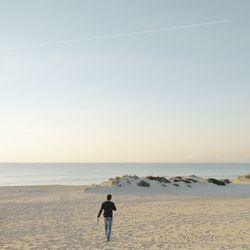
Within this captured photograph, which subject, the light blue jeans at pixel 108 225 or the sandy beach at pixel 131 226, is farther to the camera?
the light blue jeans at pixel 108 225

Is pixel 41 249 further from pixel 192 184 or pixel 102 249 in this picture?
pixel 192 184

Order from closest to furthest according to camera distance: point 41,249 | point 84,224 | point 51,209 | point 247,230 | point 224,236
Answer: point 41,249, point 224,236, point 247,230, point 84,224, point 51,209

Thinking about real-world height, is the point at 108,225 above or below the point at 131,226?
above

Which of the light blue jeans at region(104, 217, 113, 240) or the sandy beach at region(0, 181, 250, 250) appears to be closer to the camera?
the sandy beach at region(0, 181, 250, 250)

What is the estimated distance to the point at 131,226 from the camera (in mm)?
17875

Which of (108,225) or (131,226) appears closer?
(108,225)

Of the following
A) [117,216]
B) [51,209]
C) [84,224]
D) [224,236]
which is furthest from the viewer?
[51,209]

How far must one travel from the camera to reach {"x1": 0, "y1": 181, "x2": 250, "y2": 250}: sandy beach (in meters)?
14.1

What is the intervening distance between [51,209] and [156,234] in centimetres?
1070

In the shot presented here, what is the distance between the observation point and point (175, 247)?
1348 cm

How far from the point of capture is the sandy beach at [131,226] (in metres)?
14.1

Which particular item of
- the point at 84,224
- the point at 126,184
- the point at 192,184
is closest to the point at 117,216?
the point at 84,224

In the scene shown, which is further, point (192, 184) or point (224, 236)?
point (192, 184)

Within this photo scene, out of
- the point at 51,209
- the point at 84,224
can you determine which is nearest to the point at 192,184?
the point at 51,209
